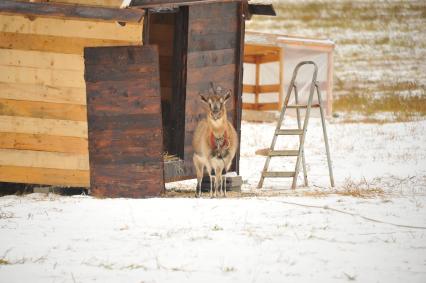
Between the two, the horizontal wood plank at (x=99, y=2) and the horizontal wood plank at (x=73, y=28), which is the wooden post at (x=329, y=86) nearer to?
the horizontal wood plank at (x=99, y=2)

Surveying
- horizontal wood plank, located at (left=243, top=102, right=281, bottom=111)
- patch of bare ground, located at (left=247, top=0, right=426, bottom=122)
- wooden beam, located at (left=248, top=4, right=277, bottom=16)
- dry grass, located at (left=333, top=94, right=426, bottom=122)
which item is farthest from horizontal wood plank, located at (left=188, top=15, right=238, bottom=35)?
patch of bare ground, located at (left=247, top=0, right=426, bottom=122)

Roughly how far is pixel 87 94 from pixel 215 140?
1981mm

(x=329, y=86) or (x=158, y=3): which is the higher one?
(x=158, y=3)

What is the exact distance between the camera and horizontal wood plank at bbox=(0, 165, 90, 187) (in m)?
11.2

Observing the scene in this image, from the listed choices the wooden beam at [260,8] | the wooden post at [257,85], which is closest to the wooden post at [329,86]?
the wooden post at [257,85]

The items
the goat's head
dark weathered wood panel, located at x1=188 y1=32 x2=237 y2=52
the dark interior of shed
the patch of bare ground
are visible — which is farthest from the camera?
the patch of bare ground

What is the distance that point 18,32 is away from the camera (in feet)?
36.2

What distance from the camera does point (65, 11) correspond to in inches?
425

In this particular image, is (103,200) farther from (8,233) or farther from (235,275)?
(235,275)

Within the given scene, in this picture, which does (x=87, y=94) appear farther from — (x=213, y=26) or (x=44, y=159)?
(x=213, y=26)

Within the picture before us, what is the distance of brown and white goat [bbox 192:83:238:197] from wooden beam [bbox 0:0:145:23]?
1.67 m

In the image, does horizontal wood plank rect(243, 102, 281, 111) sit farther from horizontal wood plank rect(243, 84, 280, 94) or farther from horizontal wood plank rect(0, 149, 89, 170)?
horizontal wood plank rect(0, 149, 89, 170)

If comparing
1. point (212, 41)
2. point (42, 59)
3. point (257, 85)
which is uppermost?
point (212, 41)

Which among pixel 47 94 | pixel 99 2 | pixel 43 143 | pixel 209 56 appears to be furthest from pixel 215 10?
pixel 43 143
